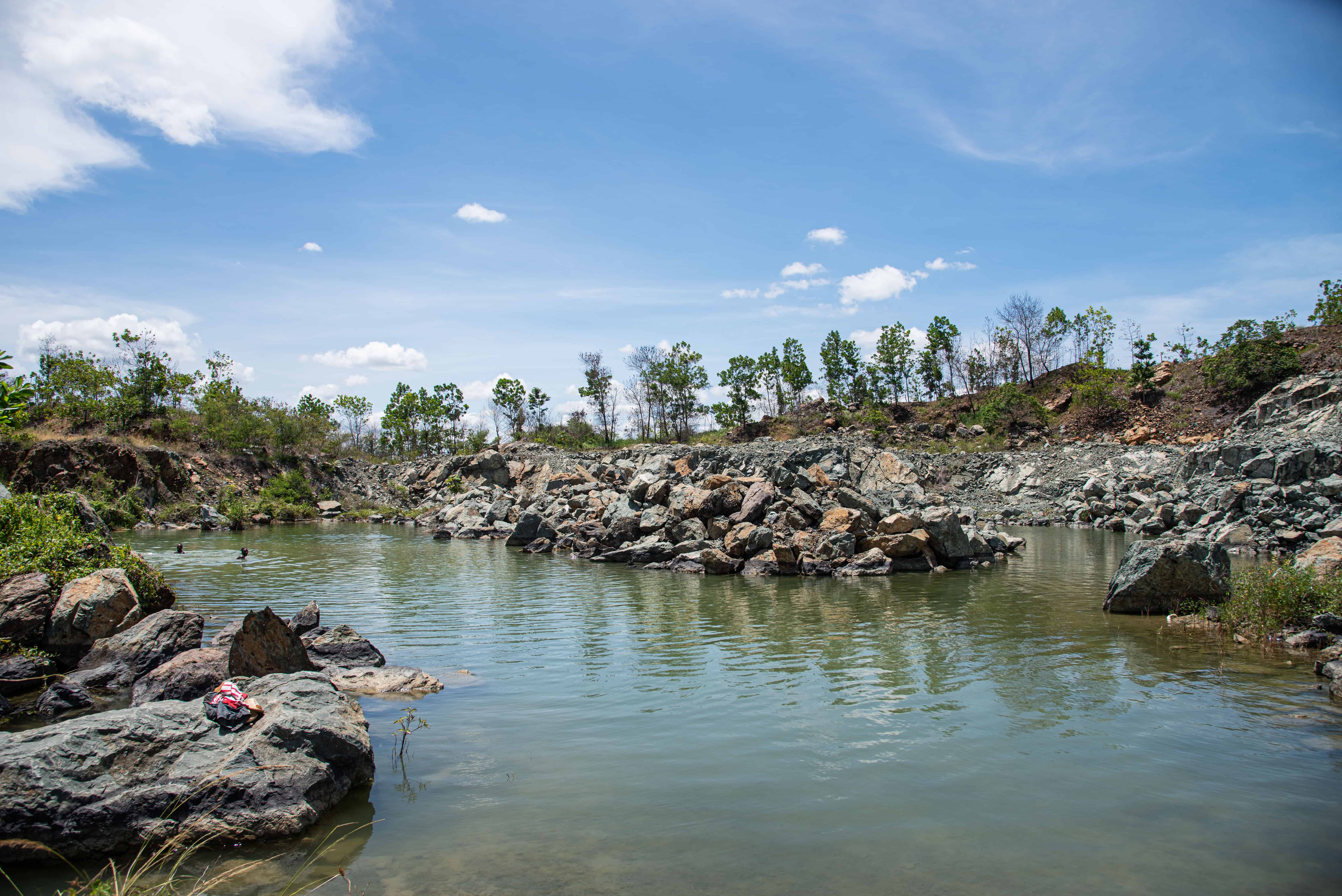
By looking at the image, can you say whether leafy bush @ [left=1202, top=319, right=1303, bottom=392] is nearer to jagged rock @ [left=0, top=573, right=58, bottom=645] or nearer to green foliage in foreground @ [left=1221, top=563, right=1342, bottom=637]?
green foliage in foreground @ [left=1221, top=563, right=1342, bottom=637]

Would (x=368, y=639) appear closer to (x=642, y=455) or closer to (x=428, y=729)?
(x=428, y=729)

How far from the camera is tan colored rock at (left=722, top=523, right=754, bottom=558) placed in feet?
70.6

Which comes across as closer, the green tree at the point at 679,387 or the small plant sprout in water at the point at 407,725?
the small plant sprout in water at the point at 407,725

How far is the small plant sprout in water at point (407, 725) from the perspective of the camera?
7.01 metres

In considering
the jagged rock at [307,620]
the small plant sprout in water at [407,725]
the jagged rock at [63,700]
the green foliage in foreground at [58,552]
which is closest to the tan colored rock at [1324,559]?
the small plant sprout in water at [407,725]

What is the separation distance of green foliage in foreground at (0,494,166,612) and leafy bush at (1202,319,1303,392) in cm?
6036

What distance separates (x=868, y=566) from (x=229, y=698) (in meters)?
17.1

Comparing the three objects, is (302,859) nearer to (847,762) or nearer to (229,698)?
(229,698)

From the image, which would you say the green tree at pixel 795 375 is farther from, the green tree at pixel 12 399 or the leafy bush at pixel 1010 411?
the green tree at pixel 12 399

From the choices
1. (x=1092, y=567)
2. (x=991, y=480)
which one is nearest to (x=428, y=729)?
(x=1092, y=567)

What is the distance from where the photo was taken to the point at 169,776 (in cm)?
551

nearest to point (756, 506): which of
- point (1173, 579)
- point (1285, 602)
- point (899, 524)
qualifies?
point (899, 524)

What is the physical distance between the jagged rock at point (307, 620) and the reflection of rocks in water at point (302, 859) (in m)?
6.60

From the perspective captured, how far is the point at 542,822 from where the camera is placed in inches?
217
